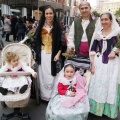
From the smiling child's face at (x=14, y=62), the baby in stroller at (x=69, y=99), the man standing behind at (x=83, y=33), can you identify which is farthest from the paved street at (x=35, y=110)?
the man standing behind at (x=83, y=33)

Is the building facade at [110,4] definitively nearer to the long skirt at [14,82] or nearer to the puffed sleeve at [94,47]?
the puffed sleeve at [94,47]

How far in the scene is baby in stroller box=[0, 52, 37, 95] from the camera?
10.6 feet

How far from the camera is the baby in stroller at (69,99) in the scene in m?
2.93

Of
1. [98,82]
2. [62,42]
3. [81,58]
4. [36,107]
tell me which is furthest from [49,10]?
[36,107]

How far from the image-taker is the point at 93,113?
3.80 m

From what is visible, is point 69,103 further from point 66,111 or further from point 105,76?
point 105,76

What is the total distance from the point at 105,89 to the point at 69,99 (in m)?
0.80

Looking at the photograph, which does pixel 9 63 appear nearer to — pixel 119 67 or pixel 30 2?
pixel 119 67

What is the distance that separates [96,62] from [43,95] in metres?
1.31

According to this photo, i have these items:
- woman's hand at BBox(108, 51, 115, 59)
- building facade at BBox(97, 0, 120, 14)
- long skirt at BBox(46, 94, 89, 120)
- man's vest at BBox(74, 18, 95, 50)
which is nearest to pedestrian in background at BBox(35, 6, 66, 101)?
man's vest at BBox(74, 18, 95, 50)

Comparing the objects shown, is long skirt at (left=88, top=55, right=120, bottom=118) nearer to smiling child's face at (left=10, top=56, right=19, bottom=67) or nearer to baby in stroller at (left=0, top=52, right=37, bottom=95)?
baby in stroller at (left=0, top=52, right=37, bottom=95)

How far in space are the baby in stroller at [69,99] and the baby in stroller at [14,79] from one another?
17.0 inches

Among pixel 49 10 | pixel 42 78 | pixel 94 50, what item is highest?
pixel 49 10

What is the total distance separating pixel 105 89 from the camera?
3.64 metres
